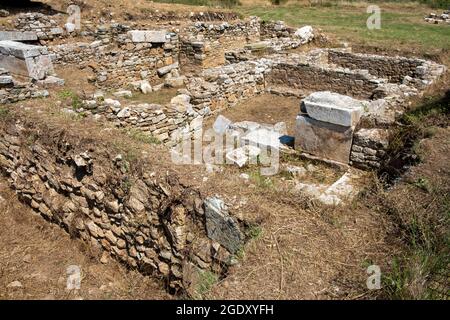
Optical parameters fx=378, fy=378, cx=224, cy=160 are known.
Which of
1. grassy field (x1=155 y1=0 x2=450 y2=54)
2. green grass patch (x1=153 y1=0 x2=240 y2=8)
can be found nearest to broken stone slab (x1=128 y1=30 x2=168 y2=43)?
grassy field (x1=155 y1=0 x2=450 y2=54)

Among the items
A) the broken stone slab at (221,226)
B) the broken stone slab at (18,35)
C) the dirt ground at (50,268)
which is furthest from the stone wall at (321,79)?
the dirt ground at (50,268)

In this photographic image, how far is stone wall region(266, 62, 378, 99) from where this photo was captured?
10094mm

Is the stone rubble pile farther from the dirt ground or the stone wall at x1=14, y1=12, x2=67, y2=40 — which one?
the stone wall at x1=14, y1=12, x2=67, y2=40

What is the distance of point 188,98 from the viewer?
28.1 ft

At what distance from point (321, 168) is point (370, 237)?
300cm

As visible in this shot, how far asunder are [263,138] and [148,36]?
6.11 meters

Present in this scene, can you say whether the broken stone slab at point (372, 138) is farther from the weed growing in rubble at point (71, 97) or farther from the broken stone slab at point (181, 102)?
the weed growing in rubble at point (71, 97)

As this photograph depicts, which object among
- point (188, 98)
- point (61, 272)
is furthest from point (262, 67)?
point (61, 272)

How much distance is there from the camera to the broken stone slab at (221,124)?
8.21 meters

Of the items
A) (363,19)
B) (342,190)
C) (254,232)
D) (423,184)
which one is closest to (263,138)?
(342,190)

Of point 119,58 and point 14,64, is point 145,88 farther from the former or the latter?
point 14,64

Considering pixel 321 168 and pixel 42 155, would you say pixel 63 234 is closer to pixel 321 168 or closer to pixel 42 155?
pixel 42 155

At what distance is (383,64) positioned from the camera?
37.6 ft

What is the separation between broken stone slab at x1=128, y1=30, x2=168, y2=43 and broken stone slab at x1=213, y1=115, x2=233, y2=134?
4587mm
